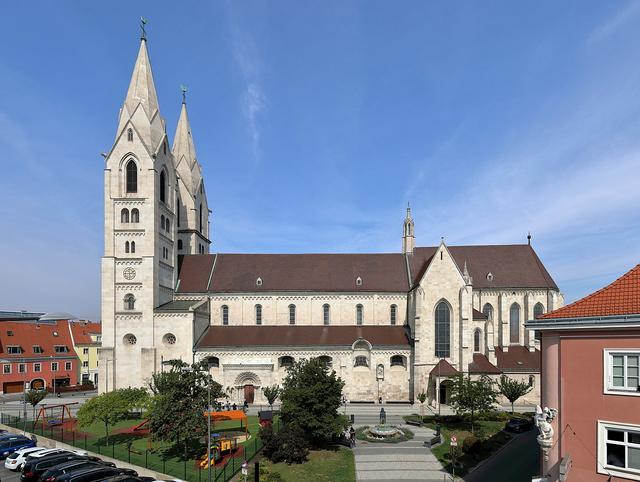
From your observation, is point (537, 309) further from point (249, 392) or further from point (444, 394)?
point (249, 392)

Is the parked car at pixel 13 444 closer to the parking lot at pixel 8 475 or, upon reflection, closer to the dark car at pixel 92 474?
the parking lot at pixel 8 475

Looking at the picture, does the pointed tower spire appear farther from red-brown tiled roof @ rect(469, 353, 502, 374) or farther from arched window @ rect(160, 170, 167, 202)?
arched window @ rect(160, 170, 167, 202)

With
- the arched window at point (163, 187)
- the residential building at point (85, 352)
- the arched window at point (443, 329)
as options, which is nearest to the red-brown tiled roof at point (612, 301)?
the arched window at point (443, 329)

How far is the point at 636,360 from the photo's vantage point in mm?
12516

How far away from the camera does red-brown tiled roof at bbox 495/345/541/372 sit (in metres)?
47.1

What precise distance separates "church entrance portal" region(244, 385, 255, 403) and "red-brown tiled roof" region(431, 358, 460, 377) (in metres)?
19.5

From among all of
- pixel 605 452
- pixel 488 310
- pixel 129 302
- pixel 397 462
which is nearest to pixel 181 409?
pixel 397 462

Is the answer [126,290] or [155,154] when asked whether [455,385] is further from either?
[155,154]

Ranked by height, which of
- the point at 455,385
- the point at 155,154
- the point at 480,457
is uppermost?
the point at 155,154

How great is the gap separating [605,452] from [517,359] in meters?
38.8

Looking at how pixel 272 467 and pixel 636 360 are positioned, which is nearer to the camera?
pixel 636 360

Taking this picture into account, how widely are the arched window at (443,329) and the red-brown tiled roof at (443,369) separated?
1.03 meters

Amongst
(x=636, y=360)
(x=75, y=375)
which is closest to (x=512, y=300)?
(x=636, y=360)

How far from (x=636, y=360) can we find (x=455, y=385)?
2431cm
